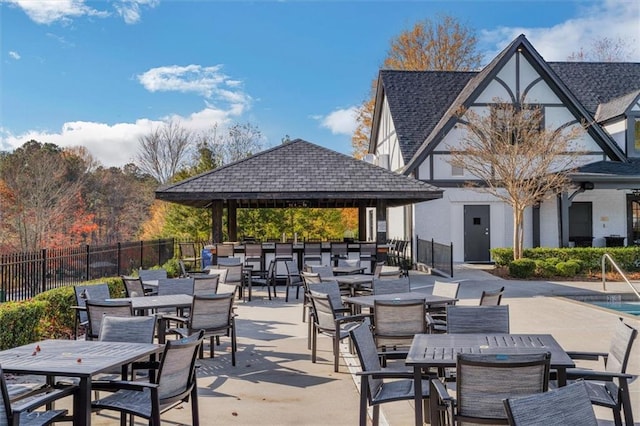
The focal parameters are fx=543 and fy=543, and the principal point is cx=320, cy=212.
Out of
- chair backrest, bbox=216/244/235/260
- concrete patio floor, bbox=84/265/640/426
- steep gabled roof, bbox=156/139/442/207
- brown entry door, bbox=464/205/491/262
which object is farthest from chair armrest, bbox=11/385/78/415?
brown entry door, bbox=464/205/491/262

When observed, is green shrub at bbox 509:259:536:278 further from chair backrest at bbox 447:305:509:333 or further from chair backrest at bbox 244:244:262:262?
chair backrest at bbox 447:305:509:333

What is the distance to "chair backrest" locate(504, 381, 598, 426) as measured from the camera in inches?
102

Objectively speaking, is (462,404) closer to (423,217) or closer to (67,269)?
(67,269)

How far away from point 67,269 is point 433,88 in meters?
17.9

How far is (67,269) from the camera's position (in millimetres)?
12977

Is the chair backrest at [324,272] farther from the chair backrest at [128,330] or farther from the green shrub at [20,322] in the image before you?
the chair backrest at [128,330]

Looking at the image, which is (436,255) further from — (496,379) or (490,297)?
(496,379)

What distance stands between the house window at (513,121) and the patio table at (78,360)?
55.6 feet

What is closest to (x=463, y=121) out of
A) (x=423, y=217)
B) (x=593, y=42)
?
(x=423, y=217)

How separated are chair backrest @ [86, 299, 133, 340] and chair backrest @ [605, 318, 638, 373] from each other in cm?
489

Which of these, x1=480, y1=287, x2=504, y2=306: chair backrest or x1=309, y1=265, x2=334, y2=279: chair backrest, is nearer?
x1=480, y1=287, x2=504, y2=306: chair backrest

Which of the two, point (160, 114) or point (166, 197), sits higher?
point (160, 114)

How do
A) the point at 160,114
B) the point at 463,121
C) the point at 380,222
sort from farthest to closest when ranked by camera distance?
the point at 160,114 → the point at 463,121 → the point at 380,222

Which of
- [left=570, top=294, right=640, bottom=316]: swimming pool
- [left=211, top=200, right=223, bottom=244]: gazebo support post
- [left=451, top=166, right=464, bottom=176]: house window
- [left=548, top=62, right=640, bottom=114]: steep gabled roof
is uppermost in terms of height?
[left=548, top=62, right=640, bottom=114]: steep gabled roof
